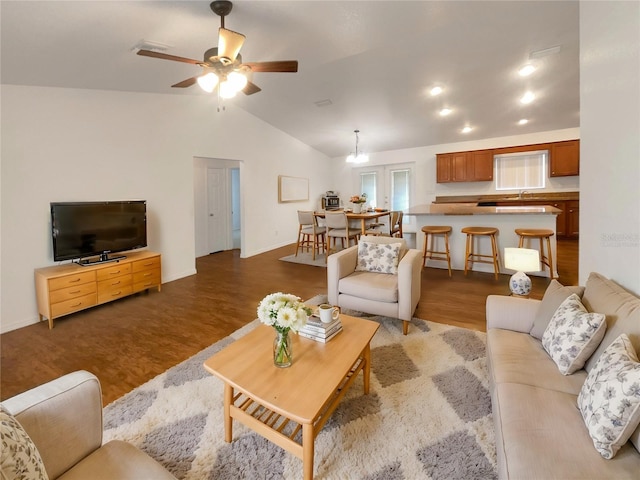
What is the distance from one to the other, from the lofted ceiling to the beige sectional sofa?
2563 mm

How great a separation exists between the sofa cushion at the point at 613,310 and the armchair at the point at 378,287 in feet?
3.93

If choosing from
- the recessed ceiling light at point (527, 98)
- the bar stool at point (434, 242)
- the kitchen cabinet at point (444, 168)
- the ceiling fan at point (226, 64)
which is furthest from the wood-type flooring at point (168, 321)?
the kitchen cabinet at point (444, 168)

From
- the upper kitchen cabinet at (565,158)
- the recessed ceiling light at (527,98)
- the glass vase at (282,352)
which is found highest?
the recessed ceiling light at (527,98)

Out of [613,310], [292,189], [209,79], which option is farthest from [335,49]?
[292,189]

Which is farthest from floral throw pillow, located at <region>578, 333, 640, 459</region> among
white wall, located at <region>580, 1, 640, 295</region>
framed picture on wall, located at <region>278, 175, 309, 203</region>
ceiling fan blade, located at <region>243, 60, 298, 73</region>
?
framed picture on wall, located at <region>278, 175, 309, 203</region>

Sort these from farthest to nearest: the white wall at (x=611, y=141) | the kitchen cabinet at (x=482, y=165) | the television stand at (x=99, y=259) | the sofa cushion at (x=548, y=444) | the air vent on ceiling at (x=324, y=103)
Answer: the kitchen cabinet at (x=482, y=165)
the air vent on ceiling at (x=324, y=103)
the television stand at (x=99, y=259)
the white wall at (x=611, y=141)
the sofa cushion at (x=548, y=444)

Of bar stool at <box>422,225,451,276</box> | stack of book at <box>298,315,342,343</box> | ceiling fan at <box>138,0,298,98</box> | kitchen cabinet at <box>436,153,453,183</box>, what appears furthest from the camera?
kitchen cabinet at <box>436,153,453,183</box>

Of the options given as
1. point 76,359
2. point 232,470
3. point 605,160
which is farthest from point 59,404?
point 605,160

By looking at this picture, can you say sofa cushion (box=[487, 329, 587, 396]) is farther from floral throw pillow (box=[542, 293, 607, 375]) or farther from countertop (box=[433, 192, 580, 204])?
countertop (box=[433, 192, 580, 204])

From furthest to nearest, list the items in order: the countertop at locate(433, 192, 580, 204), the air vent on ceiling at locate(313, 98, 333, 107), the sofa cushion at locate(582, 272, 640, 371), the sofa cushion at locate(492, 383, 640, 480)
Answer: the countertop at locate(433, 192, 580, 204) < the air vent on ceiling at locate(313, 98, 333, 107) < the sofa cushion at locate(582, 272, 640, 371) < the sofa cushion at locate(492, 383, 640, 480)

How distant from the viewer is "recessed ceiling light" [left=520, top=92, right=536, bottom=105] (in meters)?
5.00

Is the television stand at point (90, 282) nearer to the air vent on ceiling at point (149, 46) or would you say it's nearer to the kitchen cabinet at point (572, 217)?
the air vent on ceiling at point (149, 46)

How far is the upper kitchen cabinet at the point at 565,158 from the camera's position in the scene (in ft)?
21.2

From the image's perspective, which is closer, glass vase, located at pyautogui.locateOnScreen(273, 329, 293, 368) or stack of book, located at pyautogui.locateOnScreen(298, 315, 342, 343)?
glass vase, located at pyautogui.locateOnScreen(273, 329, 293, 368)
